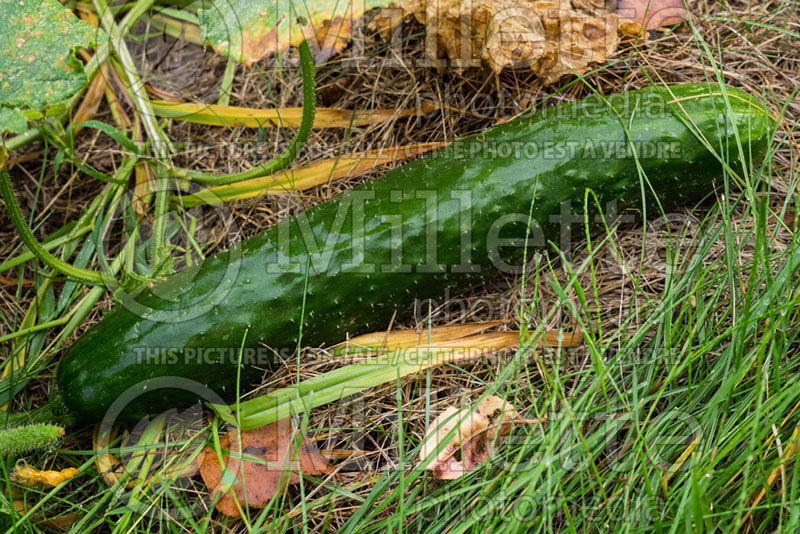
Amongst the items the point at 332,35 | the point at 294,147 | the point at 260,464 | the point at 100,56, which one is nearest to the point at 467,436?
the point at 260,464

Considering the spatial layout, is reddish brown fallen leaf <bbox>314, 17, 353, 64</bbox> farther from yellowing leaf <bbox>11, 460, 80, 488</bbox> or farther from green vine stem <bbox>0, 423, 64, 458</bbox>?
yellowing leaf <bbox>11, 460, 80, 488</bbox>

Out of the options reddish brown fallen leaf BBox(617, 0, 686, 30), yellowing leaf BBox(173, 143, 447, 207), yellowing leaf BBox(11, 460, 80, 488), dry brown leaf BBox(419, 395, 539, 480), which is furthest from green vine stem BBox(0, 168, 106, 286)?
reddish brown fallen leaf BBox(617, 0, 686, 30)

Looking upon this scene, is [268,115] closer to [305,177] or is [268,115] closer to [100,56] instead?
[305,177]

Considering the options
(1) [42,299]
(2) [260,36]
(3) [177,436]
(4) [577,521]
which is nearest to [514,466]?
(4) [577,521]

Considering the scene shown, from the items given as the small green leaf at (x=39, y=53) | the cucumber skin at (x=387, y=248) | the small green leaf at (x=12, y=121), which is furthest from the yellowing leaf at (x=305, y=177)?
the small green leaf at (x=12, y=121)

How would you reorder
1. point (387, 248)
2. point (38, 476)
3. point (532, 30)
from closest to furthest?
point (38, 476), point (387, 248), point (532, 30)

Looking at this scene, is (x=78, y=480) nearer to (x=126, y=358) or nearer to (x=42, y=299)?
(x=126, y=358)

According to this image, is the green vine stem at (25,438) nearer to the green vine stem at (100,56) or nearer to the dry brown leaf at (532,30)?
the green vine stem at (100,56)
